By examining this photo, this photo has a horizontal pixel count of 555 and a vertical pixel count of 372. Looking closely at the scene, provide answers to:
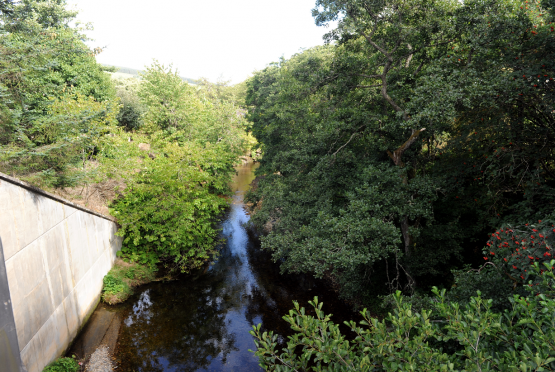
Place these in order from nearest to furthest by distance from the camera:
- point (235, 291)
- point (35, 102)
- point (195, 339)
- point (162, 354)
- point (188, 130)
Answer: point (162, 354) → point (195, 339) → point (235, 291) → point (35, 102) → point (188, 130)

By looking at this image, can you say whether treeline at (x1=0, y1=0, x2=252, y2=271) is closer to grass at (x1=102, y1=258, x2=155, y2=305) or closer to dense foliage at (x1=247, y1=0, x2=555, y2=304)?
grass at (x1=102, y1=258, x2=155, y2=305)

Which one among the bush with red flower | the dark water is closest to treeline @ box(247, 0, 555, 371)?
the bush with red flower

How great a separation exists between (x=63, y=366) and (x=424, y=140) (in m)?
14.4

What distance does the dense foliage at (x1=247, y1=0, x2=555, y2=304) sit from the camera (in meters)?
7.68

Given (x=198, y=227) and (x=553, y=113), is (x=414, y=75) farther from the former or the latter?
(x=198, y=227)

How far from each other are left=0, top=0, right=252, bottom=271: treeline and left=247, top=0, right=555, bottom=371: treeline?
4.45 meters

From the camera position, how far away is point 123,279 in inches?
555

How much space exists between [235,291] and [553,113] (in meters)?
13.5

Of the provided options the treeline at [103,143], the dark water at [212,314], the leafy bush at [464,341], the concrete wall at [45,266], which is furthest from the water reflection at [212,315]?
the leafy bush at [464,341]

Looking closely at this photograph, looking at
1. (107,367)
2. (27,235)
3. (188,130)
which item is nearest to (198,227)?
(107,367)

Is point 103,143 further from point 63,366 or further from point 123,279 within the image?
point 63,366

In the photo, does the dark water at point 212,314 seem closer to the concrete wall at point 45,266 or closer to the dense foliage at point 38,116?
the concrete wall at point 45,266

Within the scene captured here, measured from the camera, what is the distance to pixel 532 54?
24.3 feet

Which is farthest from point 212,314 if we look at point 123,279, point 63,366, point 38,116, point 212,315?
point 38,116
